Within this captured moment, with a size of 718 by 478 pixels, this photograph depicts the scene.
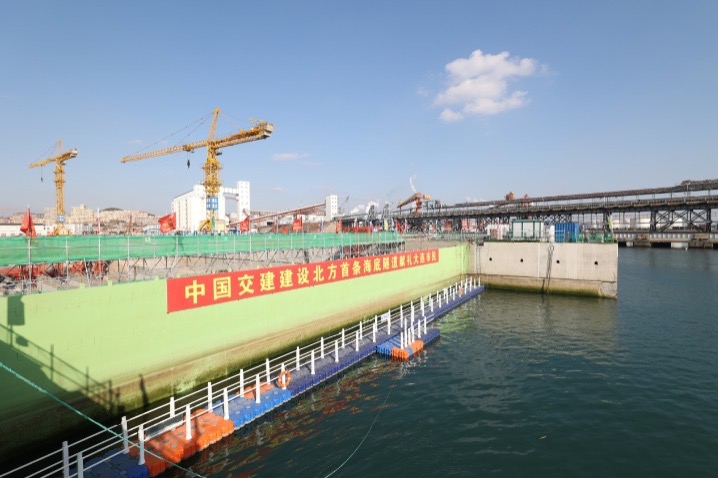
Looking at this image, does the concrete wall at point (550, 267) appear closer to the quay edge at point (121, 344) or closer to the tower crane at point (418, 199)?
the quay edge at point (121, 344)

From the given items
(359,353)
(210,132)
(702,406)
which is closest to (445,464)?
(359,353)

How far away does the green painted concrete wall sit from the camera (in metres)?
13.8

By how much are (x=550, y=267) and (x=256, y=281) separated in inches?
1602

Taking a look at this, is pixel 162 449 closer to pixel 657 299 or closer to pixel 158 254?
pixel 158 254

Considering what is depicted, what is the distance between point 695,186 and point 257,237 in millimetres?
171353

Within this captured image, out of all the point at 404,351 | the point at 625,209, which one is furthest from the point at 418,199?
the point at 404,351

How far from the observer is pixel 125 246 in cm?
1958

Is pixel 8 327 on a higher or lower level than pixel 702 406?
higher

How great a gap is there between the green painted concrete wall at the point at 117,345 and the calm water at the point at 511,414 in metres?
5.82

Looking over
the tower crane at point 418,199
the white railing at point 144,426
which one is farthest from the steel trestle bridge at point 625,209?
the white railing at point 144,426

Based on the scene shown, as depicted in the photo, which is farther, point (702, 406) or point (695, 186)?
point (695, 186)

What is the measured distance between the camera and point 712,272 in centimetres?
6262

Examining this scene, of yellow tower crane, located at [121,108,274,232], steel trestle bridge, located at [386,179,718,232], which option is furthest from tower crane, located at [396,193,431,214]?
yellow tower crane, located at [121,108,274,232]

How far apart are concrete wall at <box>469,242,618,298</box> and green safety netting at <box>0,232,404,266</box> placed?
105 feet
